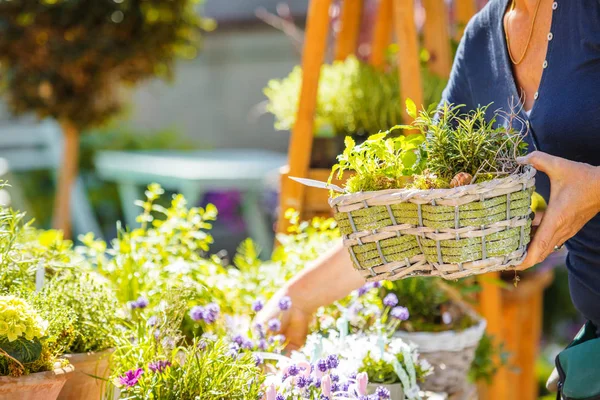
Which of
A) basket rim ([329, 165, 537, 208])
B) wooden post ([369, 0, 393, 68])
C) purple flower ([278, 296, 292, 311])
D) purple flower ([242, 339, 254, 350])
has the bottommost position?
purple flower ([242, 339, 254, 350])

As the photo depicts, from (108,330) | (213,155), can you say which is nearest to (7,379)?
(108,330)

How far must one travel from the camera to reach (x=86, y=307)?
53.7 inches

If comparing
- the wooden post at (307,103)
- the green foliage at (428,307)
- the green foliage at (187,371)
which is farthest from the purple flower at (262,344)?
the wooden post at (307,103)

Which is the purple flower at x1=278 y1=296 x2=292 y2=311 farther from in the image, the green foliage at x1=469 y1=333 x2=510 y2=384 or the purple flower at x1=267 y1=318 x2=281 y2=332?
the green foliage at x1=469 y1=333 x2=510 y2=384

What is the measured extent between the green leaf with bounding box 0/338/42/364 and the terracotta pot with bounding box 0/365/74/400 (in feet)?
0.09

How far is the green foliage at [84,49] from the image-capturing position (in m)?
4.03

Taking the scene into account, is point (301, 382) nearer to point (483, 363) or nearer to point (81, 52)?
point (483, 363)

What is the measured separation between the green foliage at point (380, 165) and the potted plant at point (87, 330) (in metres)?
0.53

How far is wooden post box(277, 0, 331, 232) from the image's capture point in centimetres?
244

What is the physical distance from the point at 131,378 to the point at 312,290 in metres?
0.46

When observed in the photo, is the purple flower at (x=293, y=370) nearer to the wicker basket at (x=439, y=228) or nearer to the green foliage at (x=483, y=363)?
the wicker basket at (x=439, y=228)

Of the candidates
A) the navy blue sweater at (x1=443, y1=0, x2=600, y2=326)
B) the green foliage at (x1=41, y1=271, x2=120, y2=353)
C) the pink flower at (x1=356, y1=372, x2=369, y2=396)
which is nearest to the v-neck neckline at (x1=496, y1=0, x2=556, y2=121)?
the navy blue sweater at (x1=443, y1=0, x2=600, y2=326)

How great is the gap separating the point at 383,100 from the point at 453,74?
957 mm

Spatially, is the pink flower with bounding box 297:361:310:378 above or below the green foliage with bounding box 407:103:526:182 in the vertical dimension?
below
